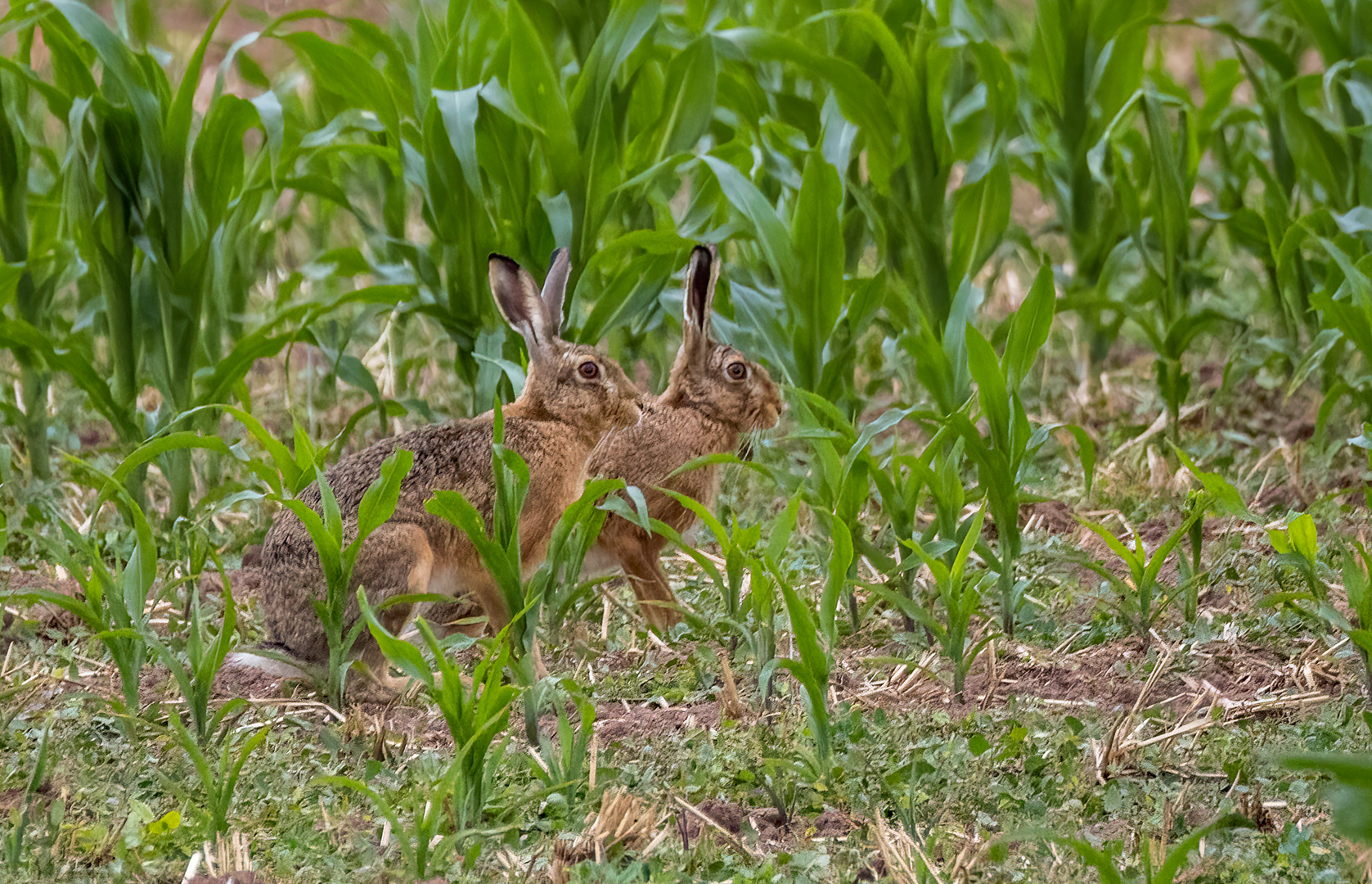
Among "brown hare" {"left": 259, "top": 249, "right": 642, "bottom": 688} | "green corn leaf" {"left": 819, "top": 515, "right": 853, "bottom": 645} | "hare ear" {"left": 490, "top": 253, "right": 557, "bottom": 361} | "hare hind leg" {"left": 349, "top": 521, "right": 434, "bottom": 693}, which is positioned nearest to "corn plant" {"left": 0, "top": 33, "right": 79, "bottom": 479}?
"brown hare" {"left": 259, "top": 249, "right": 642, "bottom": 688}

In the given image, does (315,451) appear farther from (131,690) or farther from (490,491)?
(131,690)

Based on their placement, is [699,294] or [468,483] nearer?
[468,483]

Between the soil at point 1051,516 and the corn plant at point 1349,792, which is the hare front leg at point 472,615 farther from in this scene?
the corn plant at point 1349,792

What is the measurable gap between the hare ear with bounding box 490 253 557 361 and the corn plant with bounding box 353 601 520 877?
4.39 feet

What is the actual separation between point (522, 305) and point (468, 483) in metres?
0.59

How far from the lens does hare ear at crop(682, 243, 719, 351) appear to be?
4.09 metres

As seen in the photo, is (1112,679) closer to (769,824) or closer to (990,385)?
(990,385)

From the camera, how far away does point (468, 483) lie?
147 inches

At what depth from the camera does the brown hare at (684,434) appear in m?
4.01

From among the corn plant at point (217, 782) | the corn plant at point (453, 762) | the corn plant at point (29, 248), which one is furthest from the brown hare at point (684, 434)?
the corn plant at point (29, 248)

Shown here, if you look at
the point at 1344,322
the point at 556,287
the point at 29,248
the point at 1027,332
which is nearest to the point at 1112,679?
the point at 1027,332

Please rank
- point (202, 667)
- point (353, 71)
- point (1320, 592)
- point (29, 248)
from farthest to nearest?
1. point (29, 248)
2. point (353, 71)
3. point (1320, 592)
4. point (202, 667)

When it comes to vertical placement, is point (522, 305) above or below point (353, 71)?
below

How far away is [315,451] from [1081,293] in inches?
116
